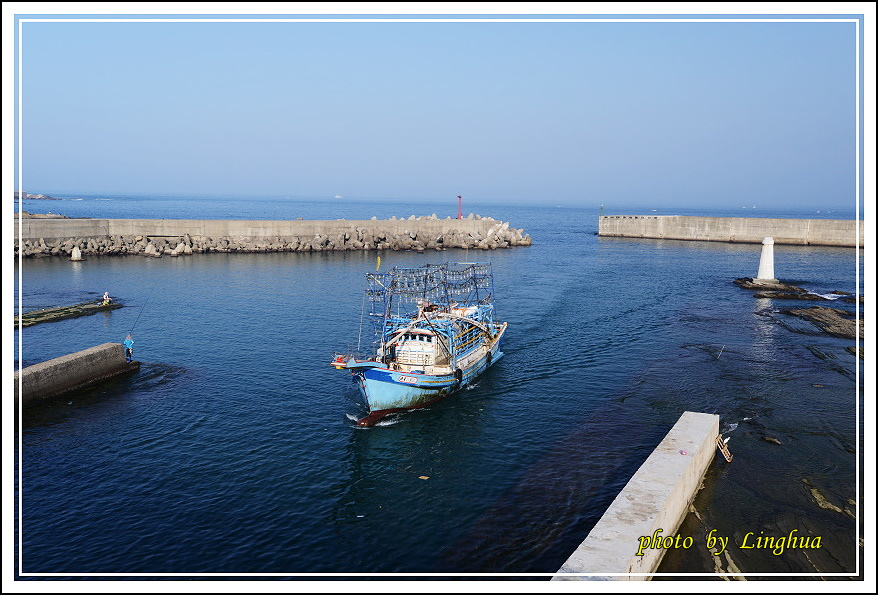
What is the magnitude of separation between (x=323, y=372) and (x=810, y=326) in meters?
38.2

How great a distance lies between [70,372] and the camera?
33312 millimetres

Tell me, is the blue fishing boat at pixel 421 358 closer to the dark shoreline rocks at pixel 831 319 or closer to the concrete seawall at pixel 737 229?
the dark shoreline rocks at pixel 831 319

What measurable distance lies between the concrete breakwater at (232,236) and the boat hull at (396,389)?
6791 centimetres

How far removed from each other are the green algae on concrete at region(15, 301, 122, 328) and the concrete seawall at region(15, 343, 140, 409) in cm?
1496

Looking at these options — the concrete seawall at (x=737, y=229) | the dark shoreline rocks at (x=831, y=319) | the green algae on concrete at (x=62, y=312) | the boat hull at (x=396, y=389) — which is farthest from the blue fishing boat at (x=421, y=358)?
the concrete seawall at (x=737, y=229)

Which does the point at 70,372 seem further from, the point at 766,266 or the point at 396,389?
the point at 766,266

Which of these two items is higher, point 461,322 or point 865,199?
point 865,199

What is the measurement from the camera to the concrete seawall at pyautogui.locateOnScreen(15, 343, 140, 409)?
31062mm

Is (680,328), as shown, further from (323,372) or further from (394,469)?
(394,469)

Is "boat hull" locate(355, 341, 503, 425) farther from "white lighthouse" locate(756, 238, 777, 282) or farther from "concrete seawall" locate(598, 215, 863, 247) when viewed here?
"concrete seawall" locate(598, 215, 863, 247)

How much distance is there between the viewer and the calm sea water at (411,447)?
19672mm

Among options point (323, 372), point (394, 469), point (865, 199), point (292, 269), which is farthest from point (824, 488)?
point (292, 269)

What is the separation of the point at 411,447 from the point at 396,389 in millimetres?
3697

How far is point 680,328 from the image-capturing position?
164 ft
